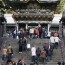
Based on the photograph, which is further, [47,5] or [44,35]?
[47,5]

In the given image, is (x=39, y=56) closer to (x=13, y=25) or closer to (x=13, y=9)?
(x=13, y=25)

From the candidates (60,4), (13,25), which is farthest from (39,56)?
(60,4)

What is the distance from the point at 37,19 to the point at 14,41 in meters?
24.8

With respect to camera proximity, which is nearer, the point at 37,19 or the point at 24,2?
the point at 37,19

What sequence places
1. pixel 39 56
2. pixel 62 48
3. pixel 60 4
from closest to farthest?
pixel 39 56
pixel 62 48
pixel 60 4

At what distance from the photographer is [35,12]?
6562cm

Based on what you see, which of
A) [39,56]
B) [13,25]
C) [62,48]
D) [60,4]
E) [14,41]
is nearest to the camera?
[39,56]

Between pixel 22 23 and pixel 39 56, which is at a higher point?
pixel 39 56

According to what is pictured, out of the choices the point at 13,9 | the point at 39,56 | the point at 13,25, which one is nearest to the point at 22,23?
the point at 13,25

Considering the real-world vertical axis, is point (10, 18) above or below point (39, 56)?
below

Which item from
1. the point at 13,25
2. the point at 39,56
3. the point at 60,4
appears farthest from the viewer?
the point at 60,4

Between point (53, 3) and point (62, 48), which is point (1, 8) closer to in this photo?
point (53, 3)

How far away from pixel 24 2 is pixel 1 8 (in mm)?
6945

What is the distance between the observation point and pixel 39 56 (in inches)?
1291
